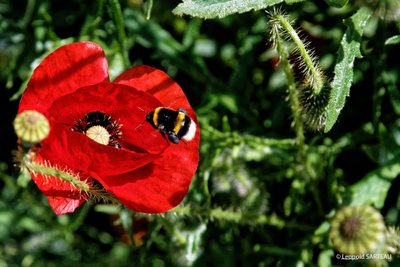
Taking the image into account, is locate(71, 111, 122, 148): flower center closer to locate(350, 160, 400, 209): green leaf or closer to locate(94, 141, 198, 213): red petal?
locate(94, 141, 198, 213): red petal

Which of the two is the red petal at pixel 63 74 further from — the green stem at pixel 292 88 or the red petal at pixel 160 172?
the green stem at pixel 292 88

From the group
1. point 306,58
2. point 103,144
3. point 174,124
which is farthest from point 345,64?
point 103,144

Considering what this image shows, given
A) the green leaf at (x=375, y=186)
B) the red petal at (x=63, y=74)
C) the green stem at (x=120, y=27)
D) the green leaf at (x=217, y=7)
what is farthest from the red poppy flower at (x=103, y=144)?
the green leaf at (x=375, y=186)

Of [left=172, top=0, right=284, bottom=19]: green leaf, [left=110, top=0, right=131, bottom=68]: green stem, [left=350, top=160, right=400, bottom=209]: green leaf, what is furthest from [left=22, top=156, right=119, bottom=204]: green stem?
[left=350, top=160, right=400, bottom=209]: green leaf

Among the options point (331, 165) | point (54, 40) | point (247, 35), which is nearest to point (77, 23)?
point (54, 40)

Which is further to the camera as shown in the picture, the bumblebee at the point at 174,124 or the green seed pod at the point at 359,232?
the green seed pod at the point at 359,232

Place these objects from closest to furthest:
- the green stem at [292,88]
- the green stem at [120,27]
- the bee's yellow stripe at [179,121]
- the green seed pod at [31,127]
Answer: the green seed pod at [31,127] → the bee's yellow stripe at [179,121] → the green stem at [292,88] → the green stem at [120,27]
